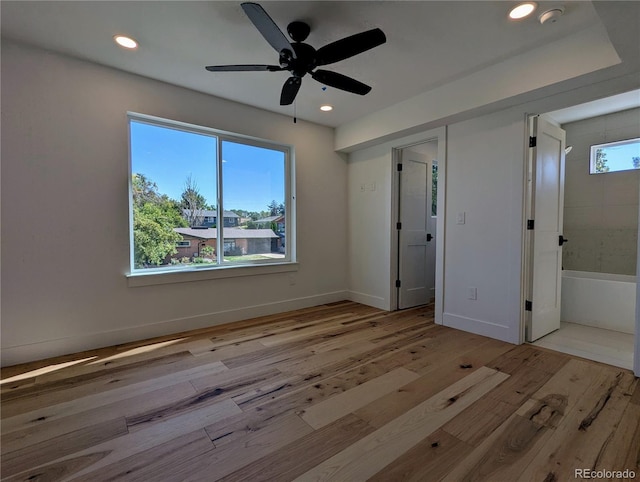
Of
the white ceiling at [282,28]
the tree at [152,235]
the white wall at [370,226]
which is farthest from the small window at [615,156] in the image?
the tree at [152,235]

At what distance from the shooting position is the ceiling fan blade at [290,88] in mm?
2238

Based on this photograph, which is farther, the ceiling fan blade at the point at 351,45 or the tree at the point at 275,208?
the tree at the point at 275,208

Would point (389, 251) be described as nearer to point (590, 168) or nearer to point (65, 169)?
point (590, 168)

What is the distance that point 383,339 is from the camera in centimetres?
293

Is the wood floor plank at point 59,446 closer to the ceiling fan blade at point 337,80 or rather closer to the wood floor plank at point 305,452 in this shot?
the wood floor plank at point 305,452

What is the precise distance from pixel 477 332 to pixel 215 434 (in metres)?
2.67

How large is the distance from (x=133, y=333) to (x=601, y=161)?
592cm

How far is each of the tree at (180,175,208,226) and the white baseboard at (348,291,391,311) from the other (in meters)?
2.43

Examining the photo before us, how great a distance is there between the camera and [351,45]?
1840 millimetres

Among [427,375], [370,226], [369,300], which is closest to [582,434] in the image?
[427,375]

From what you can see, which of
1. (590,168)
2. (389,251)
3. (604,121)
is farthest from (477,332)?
(604,121)

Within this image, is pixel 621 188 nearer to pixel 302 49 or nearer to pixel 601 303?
pixel 601 303

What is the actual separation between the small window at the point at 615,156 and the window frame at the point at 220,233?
4.02 metres

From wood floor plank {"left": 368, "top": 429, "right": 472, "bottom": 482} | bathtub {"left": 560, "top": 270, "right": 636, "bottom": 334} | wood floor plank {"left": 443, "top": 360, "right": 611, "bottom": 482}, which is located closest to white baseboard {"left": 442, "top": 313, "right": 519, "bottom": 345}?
wood floor plank {"left": 443, "top": 360, "right": 611, "bottom": 482}
